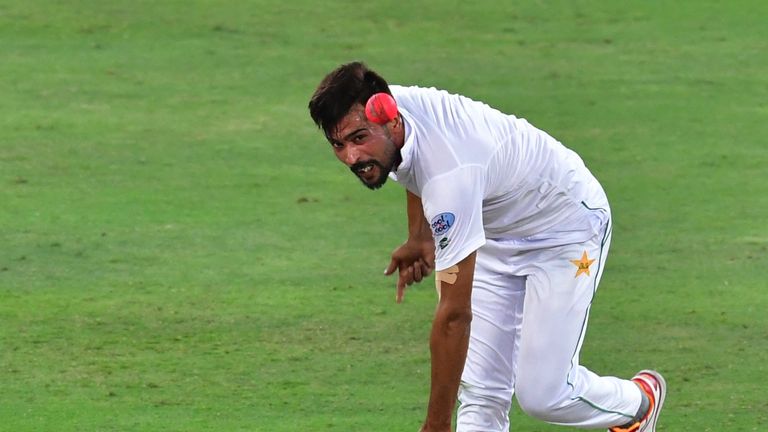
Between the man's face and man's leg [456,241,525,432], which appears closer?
the man's face

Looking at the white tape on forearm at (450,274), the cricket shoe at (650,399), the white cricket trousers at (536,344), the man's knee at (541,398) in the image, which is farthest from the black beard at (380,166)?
the cricket shoe at (650,399)

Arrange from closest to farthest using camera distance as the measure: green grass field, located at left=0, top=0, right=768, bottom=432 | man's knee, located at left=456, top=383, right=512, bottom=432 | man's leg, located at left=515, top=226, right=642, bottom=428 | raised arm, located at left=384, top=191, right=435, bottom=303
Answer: man's leg, located at left=515, top=226, right=642, bottom=428, raised arm, located at left=384, top=191, right=435, bottom=303, man's knee, located at left=456, top=383, right=512, bottom=432, green grass field, located at left=0, top=0, right=768, bottom=432

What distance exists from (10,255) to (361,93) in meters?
→ 5.04

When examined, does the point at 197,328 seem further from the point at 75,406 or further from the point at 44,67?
the point at 44,67

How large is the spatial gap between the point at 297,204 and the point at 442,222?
579cm

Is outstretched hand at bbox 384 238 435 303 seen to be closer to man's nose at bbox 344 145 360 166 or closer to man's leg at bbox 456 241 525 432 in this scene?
man's leg at bbox 456 241 525 432

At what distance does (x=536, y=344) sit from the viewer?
6.55 m

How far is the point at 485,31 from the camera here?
16781mm

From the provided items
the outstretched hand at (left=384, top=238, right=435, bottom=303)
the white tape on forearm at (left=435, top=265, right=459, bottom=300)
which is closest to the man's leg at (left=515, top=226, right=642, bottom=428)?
the outstretched hand at (left=384, top=238, right=435, bottom=303)

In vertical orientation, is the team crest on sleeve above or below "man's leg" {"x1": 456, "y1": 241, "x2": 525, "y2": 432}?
above

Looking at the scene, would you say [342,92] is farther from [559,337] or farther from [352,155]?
[559,337]


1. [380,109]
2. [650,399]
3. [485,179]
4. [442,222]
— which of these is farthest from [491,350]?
[380,109]

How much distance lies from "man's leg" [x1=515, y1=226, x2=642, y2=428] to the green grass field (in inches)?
36.1

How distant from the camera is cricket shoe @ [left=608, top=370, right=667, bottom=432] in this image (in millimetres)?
7004
